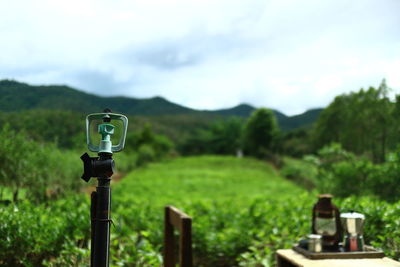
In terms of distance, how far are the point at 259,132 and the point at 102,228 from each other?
37765mm

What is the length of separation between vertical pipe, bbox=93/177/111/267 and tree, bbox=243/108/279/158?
34.6m

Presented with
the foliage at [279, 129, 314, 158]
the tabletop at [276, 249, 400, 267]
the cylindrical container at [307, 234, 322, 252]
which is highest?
the foliage at [279, 129, 314, 158]

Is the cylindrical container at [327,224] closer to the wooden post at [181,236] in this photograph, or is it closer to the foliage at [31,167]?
the wooden post at [181,236]

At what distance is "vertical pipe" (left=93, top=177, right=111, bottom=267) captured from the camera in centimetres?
167

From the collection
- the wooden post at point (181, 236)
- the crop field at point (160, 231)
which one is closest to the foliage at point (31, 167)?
the crop field at point (160, 231)

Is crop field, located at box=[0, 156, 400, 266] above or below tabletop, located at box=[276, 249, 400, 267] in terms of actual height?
below

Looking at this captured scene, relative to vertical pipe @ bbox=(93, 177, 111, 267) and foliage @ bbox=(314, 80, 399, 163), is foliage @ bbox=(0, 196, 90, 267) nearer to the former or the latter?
vertical pipe @ bbox=(93, 177, 111, 267)

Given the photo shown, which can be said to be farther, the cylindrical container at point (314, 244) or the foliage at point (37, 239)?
the foliage at point (37, 239)

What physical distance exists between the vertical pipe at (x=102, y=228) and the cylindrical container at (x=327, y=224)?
1.08m

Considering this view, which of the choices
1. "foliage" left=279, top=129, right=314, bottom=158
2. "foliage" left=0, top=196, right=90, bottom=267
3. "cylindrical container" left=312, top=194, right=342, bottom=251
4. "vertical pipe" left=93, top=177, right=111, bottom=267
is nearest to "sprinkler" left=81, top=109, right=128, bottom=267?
"vertical pipe" left=93, top=177, right=111, bottom=267

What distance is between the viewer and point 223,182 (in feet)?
57.1

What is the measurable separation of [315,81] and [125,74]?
178 centimetres

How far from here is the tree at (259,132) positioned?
36.9 metres

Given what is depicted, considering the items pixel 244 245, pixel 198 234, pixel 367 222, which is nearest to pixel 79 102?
pixel 198 234
